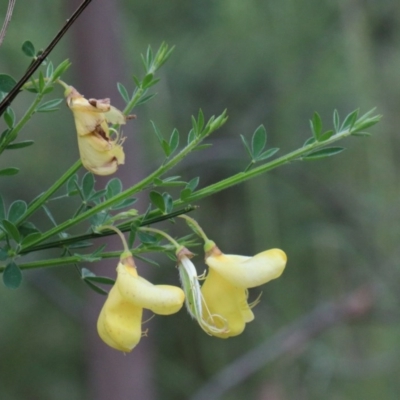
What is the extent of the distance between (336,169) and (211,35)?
0.77m

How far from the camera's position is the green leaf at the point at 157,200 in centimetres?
46

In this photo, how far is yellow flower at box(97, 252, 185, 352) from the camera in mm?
415

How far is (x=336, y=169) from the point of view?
283cm

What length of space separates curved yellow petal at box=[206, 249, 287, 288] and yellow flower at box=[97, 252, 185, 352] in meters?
0.04

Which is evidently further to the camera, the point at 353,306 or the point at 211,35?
the point at 211,35

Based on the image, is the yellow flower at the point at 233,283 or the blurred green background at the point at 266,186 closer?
the yellow flower at the point at 233,283

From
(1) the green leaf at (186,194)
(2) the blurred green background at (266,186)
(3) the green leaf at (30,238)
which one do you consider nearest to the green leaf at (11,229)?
(3) the green leaf at (30,238)

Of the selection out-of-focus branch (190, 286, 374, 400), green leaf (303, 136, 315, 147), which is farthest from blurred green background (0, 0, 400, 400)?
green leaf (303, 136, 315, 147)

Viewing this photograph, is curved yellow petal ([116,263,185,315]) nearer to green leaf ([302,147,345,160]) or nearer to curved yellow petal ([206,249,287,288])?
curved yellow petal ([206,249,287,288])

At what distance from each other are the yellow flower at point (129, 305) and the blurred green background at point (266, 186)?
4.86ft

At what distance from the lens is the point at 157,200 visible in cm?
46

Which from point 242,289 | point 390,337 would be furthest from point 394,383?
point 242,289

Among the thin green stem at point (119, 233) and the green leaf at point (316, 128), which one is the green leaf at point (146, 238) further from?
the green leaf at point (316, 128)

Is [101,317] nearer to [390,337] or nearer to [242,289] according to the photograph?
[242,289]
